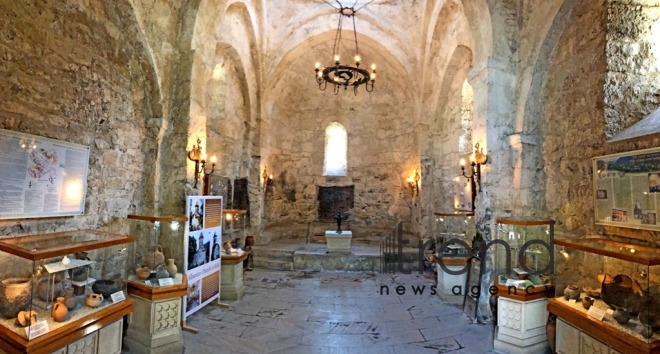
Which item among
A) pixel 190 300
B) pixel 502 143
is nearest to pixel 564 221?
pixel 502 143

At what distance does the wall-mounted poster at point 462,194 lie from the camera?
798 cm

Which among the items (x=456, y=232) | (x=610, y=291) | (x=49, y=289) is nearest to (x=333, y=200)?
(x=456, y=232)

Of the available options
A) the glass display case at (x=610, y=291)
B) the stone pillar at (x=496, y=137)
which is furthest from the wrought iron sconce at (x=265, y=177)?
the glass display case at (x=610, y=291)

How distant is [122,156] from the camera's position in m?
4.91

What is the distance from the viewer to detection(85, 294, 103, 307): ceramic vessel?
301 cm

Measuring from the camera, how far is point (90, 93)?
14.3 feet

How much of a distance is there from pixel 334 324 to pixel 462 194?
5150mm

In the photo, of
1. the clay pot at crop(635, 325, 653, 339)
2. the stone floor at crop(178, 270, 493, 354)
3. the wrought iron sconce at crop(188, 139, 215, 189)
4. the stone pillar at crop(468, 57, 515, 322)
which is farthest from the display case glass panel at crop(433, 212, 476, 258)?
the wrought iron sconce at crop(188, 139, 215, 189)

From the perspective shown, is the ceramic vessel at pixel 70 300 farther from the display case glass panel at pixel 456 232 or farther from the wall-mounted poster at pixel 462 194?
the wall-mounted poster at pixel 462 194

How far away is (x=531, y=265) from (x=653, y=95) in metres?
2.67

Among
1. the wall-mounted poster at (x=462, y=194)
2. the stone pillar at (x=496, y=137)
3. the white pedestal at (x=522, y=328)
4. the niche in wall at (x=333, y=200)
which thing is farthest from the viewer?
the niche in wall at (x=333, y=200)

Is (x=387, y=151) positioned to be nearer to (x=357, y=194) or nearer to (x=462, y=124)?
(x=357, y=194)

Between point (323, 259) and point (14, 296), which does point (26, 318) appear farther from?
point (323, 259)

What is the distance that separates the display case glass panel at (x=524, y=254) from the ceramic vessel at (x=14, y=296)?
493 cm
